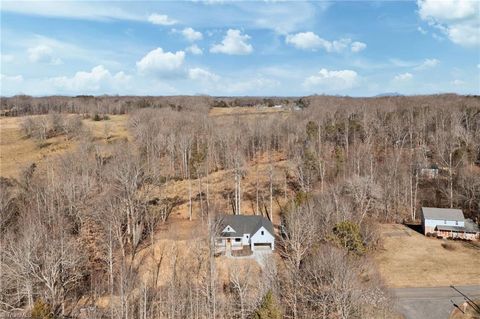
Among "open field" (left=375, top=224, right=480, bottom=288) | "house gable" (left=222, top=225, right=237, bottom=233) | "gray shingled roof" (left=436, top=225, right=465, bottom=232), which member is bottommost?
"open field" (left=375, top=224, right=480, bottom=288)

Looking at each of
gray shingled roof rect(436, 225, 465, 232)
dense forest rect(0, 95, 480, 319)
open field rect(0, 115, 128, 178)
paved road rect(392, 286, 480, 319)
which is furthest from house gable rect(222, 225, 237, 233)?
open field rect(0, 115, 128, 178)

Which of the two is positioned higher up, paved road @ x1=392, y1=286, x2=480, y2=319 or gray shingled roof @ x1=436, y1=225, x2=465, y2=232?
gray shingled roof @ x1=436, y1=225, x2=465, y2=232

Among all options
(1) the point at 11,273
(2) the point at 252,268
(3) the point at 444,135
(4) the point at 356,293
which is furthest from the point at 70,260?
(3) the point at 444,135

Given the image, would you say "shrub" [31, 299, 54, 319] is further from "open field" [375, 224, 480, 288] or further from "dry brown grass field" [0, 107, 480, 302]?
"open field" [375, 224, 480, 288]

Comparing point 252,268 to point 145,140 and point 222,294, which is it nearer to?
point 222,294

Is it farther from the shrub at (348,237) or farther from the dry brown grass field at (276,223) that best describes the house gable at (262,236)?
the shrub at (348,237)

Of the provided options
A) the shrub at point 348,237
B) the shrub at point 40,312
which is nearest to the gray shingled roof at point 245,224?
the shrub at point 348,237
